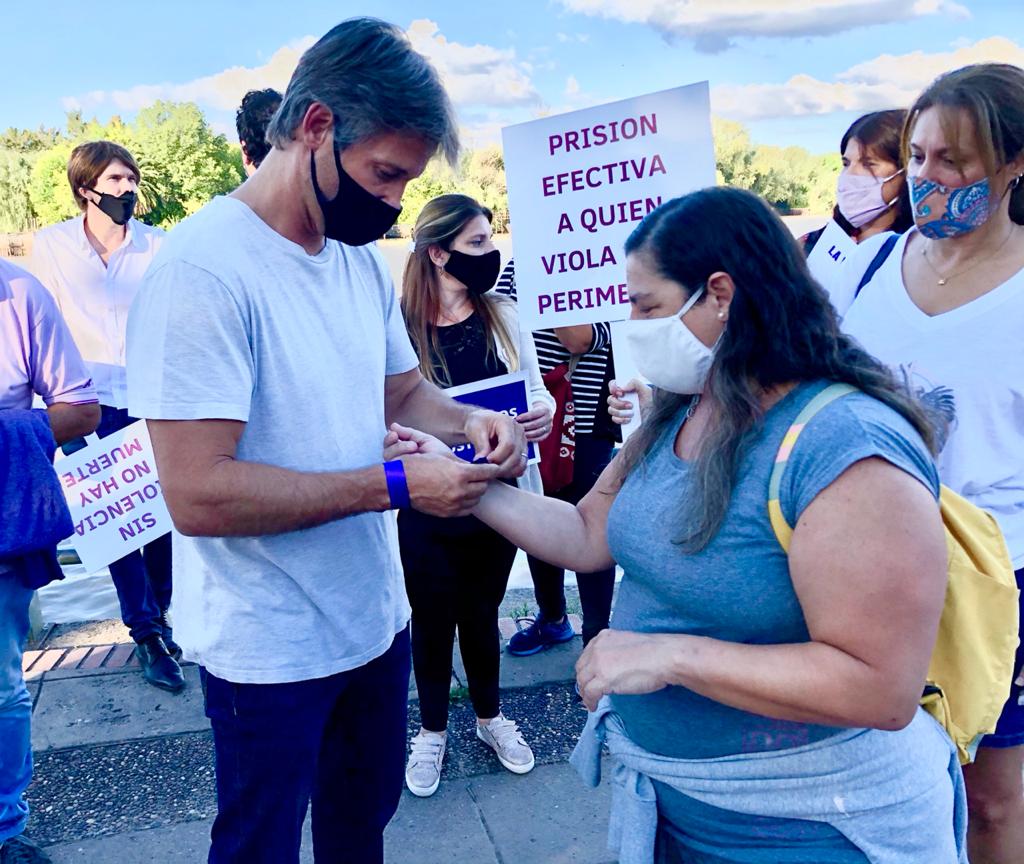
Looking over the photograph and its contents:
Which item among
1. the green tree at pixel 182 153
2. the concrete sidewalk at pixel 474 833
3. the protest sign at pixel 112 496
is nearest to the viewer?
the concrete sidewalk at pixel 474 833

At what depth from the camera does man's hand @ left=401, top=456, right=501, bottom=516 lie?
180 cm

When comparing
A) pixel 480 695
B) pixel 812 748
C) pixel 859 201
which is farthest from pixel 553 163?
pixel 812 748

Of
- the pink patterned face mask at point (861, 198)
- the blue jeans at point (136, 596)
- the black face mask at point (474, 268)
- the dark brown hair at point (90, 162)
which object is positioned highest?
the dark brown hair at point (90, 162)

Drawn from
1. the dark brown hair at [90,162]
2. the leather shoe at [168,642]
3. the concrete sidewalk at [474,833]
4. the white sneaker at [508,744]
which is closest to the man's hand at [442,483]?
the concrete sidewalk at [474,833]

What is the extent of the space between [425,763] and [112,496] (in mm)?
1687

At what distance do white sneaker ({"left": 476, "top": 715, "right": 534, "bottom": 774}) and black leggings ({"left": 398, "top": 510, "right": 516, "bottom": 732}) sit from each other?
0.05 m

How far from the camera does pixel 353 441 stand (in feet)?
6.12

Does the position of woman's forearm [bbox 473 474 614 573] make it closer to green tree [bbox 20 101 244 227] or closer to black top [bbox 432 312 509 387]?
black top [bbox 432 312 509 387]

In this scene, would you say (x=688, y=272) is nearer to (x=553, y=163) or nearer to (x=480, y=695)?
(x=553, y=163)

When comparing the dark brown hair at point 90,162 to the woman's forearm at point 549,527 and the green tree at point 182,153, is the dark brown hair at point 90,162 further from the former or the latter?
the green tree at point 182,153

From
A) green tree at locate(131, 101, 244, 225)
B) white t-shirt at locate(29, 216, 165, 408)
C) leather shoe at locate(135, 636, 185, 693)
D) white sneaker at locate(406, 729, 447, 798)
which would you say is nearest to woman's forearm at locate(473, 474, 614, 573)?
white sneaker at locate(406, 729, 447, 798)

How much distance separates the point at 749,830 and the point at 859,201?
7.74 feet

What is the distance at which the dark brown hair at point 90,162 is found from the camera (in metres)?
4.30

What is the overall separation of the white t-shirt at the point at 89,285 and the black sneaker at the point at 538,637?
2291mm
